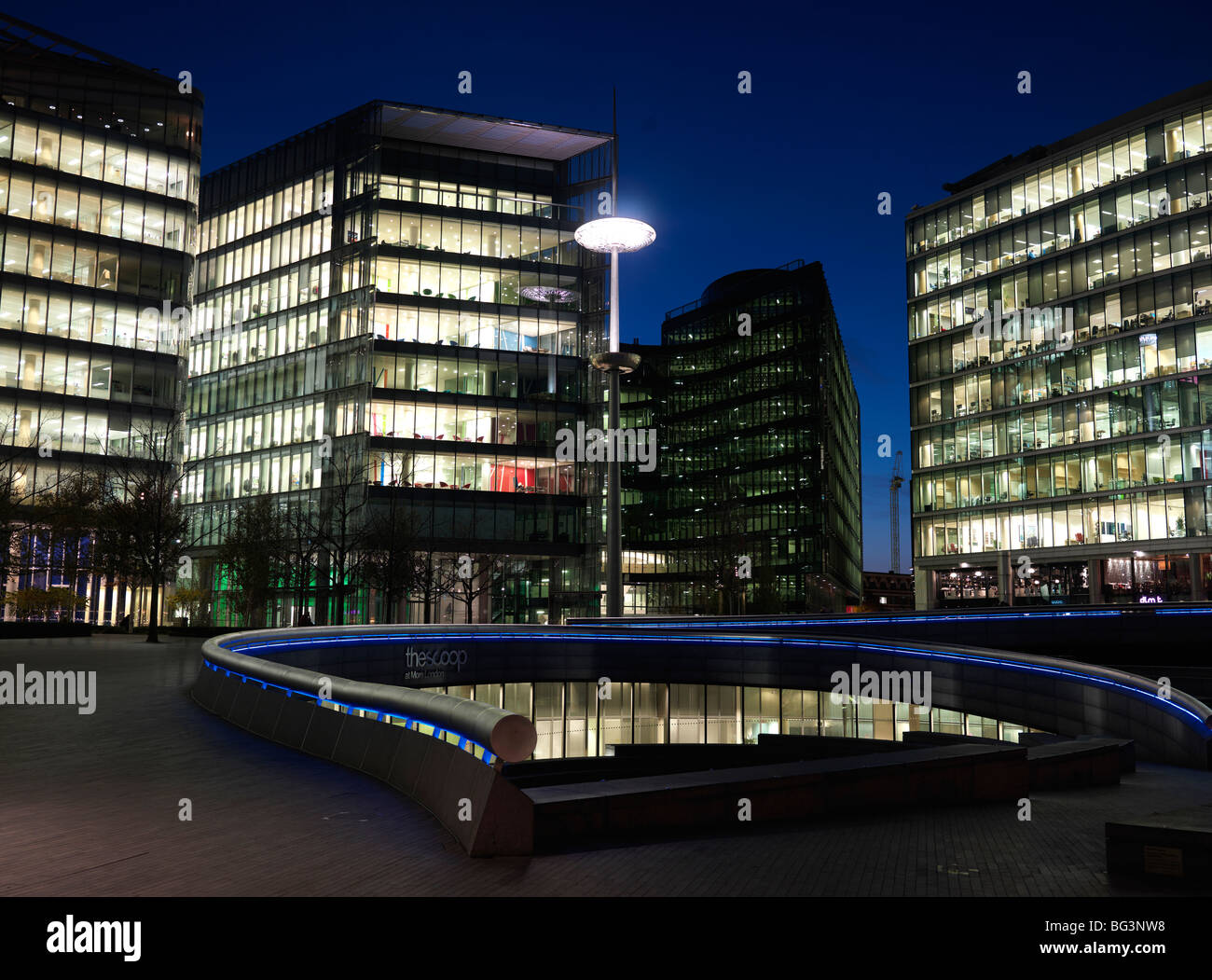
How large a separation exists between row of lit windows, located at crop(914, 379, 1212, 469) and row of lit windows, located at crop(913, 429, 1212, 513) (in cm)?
101

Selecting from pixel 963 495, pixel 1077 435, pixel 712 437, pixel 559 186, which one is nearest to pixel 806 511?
pixel 712 437

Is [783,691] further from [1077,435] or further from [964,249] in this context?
[964,249]

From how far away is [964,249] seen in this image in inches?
3125

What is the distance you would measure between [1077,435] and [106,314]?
6417cm

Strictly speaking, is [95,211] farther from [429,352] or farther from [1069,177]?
[1069,177]

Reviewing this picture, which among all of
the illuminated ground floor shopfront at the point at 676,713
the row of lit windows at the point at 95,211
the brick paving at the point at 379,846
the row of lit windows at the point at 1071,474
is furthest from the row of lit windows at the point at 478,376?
the brick paving at the point at 379,846

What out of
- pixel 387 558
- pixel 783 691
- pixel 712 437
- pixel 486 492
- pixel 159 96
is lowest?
pixel 783 691

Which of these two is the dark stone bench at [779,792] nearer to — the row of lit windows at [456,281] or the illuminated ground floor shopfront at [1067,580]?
the illuminated ground floor shopfront at [1067,580]

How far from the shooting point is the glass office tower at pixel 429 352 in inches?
2645

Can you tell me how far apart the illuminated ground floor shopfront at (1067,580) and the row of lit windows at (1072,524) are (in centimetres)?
114

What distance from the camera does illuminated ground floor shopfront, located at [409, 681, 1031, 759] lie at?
33.6 m

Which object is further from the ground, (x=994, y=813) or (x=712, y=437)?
(x=712, y=437)

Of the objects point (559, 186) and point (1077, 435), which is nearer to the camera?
point (1077, 435)

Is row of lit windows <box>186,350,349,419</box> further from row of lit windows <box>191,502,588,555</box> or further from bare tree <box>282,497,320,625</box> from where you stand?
bare tree <box>282,497,320,625</box>
